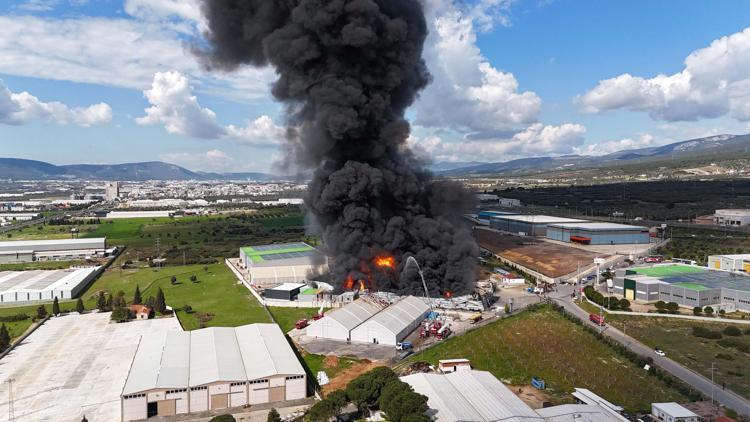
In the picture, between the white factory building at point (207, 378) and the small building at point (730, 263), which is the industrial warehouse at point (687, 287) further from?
the white factory building at point (207, 378)

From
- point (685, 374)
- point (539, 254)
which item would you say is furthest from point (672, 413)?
point (539, 254)

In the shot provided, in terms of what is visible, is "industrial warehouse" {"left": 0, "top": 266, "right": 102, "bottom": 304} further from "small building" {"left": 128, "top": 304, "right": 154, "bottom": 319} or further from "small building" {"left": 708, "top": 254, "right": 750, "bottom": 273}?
"small building" {"left": 708, "top": 254, "right": 750, "bottom": 273}

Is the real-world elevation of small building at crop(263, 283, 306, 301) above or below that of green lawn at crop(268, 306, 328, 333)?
above

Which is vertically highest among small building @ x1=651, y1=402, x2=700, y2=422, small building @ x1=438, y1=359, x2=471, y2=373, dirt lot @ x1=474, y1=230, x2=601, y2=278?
small building @ x1=651, y1=402, x2=700, y2=422

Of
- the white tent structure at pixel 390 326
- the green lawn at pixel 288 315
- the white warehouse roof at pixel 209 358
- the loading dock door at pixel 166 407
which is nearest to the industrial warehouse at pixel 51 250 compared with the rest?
the green lawn at pixel 288 315

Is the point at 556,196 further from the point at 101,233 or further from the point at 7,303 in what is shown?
the point at 7,303

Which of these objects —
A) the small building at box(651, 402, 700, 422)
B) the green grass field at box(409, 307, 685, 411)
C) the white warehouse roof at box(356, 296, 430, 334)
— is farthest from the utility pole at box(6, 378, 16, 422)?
the small building at box(651, 402, 700, 422)

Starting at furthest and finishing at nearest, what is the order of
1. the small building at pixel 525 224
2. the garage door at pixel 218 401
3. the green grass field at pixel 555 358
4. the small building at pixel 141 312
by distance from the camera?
the small building at pixel 525 224 < the small building at pixel 141 312 < the green grass field at pixel 555 358 < the garage door at pixel 218 401
